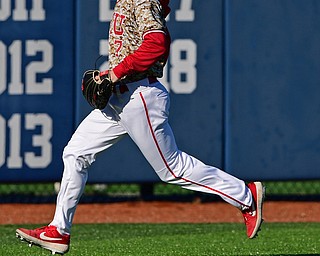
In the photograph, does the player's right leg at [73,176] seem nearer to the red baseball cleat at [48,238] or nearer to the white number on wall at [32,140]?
the red baseball cleat at [48,238]

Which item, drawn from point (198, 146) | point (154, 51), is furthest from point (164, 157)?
point (198, 146)

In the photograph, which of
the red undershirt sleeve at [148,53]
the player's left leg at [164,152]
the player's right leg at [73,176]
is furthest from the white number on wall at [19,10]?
the red undershirt sleeve at [148,53]

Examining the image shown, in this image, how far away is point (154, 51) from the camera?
209 inches

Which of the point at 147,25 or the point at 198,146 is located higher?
the point at 147,25

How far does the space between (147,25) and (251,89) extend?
16.3 feet

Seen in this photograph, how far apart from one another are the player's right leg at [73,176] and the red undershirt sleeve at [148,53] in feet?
1.48

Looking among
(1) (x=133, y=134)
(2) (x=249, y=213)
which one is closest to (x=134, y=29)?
(1) (x=133, y=134)

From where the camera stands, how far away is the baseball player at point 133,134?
546 centimetres

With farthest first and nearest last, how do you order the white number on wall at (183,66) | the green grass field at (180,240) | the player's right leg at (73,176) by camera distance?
the white number on wall at (183,66), the green grass field at (180,240), the player's right leg at (73,176)

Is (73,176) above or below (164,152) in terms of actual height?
below

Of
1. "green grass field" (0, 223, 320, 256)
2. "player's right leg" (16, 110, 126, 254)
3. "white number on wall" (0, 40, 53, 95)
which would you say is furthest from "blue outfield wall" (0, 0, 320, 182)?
"player's right leg" (16, 110, 126, 254)

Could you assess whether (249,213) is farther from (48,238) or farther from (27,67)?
(27,67)

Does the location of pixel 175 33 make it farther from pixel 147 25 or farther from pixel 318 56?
pixel 147 25

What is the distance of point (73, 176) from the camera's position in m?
5.58
